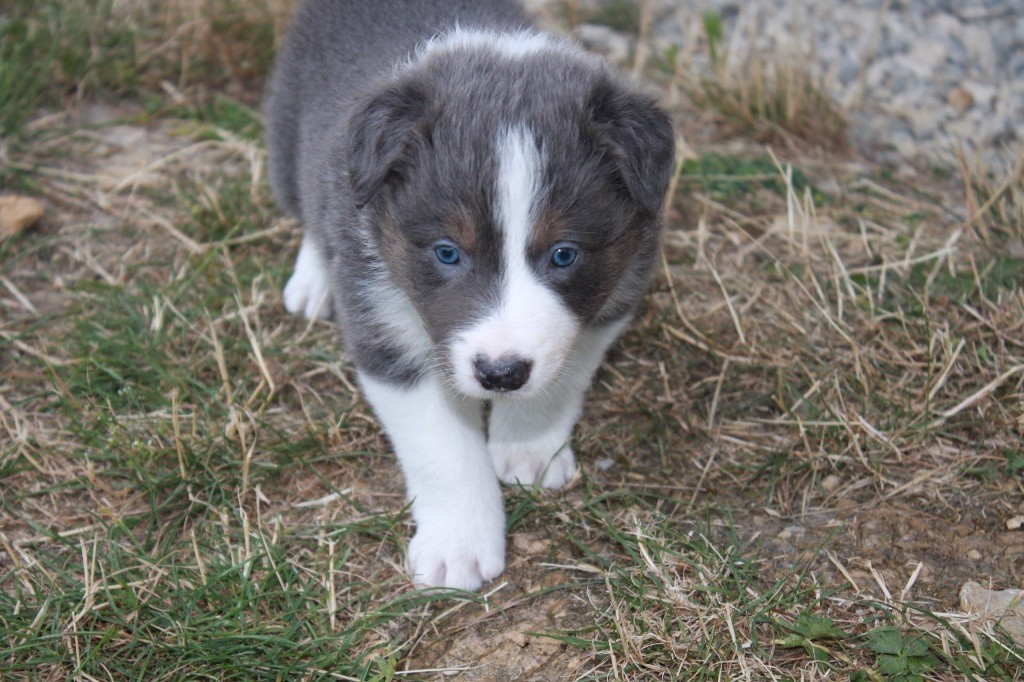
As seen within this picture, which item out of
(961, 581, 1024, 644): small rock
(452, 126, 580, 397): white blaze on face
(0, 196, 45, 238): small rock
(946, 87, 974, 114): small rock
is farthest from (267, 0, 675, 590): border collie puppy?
(946, 87, 974, 114): small rock

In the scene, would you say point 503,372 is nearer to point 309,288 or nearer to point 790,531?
point 790,531

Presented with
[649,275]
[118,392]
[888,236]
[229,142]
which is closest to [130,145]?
[229,142]

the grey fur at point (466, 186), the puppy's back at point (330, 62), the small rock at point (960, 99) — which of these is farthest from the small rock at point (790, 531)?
the small rock at point (960, 99)

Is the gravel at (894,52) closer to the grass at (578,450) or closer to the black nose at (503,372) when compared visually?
the grass at (578,450)

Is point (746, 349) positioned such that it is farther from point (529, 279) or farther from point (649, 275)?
point (529, 279)

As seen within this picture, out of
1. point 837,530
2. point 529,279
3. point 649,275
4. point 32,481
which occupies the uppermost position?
point 529,279

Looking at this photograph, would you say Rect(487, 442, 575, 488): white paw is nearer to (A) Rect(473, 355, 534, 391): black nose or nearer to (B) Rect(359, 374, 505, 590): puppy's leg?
(B) Rect(359, 374, 505, 590): puppy's leg
